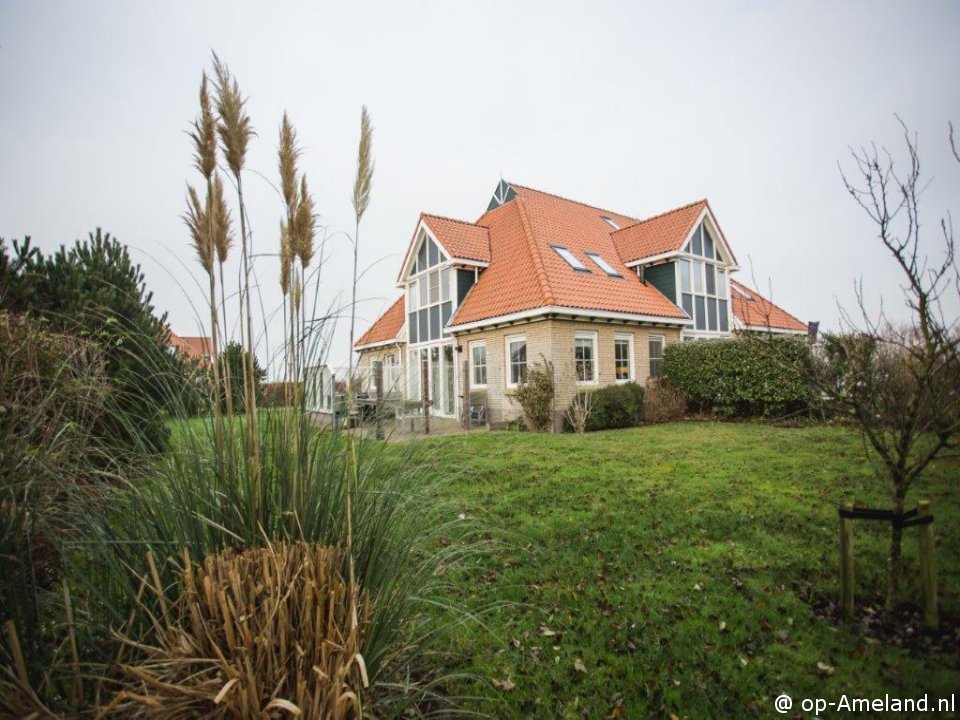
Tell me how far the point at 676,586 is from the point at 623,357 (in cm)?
1214

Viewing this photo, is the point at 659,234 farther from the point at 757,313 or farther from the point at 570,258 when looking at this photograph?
the point at 757,313

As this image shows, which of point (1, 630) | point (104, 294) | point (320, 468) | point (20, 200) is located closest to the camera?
point (1, 630)

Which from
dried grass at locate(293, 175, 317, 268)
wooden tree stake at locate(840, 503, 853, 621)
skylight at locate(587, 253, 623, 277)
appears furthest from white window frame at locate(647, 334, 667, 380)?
dried grass at locate(293, 175, 317, 268)

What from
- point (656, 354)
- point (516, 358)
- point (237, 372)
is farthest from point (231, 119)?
point (656, 354)

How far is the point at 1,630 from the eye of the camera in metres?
1.48

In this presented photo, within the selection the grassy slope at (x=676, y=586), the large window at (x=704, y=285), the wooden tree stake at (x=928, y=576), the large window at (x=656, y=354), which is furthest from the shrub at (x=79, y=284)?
the large window at (x=704, y=285)

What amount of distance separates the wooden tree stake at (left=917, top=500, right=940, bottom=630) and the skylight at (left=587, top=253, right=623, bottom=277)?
553 inches

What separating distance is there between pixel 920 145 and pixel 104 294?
9.29 meters

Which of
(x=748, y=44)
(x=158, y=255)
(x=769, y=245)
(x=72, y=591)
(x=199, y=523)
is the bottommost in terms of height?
(x=72, y=591)

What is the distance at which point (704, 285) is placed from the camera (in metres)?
18.0

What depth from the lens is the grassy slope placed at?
2.54 meters

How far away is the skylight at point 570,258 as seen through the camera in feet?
50.7

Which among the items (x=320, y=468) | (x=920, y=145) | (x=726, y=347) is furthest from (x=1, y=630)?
(x=726, y=347)

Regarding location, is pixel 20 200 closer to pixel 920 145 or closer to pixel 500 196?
pixel 920 145
